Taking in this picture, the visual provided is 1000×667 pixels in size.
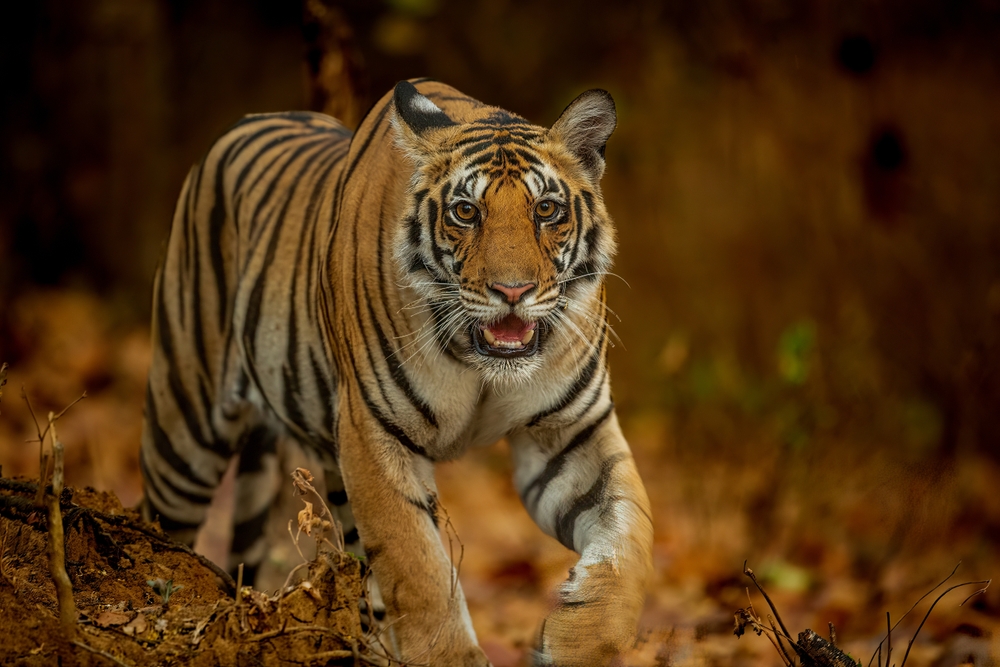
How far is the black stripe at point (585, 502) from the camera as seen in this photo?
302 cm

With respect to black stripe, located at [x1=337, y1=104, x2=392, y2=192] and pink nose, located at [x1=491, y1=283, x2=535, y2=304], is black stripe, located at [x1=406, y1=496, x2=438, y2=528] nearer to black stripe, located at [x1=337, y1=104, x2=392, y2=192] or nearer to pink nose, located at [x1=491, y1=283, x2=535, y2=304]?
pink nose, located at [x1=491, y1=283, x2=535, y2=304]

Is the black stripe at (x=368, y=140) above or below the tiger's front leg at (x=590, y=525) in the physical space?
above

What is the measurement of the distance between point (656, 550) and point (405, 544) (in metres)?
3.19

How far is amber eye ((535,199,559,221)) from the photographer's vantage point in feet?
9.55

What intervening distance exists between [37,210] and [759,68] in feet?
18.7

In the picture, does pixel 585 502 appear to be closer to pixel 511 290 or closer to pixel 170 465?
pixel 511 290

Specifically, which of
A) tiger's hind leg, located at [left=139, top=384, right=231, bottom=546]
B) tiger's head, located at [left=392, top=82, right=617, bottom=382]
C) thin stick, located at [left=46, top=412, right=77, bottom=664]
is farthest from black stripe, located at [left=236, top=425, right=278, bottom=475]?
thin stick, located at [left=46, top=412, right=77, bottom=664]

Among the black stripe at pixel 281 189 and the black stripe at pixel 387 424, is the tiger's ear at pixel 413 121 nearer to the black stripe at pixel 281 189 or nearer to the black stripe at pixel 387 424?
the black stripe at pixel 387 424

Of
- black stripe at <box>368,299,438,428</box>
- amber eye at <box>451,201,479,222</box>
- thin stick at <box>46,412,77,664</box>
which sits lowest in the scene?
thin stick at <box>46,412,77,664</box>

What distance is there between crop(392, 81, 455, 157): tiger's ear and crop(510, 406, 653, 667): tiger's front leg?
88 cm

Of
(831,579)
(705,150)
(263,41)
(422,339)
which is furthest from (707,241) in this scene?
(422,339)

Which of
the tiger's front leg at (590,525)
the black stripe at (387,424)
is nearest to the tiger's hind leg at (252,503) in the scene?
the black stripe at (387,424)

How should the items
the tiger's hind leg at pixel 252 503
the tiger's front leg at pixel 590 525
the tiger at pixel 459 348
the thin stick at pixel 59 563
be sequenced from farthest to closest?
the tiger's hind leg at pixel 252 503 < the tiger at pixel 459 348 < the tiger's front leg at pixel 590 525 < the thin stick at pixel 59 563

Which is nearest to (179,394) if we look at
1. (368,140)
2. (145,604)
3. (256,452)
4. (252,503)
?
(256,452)
